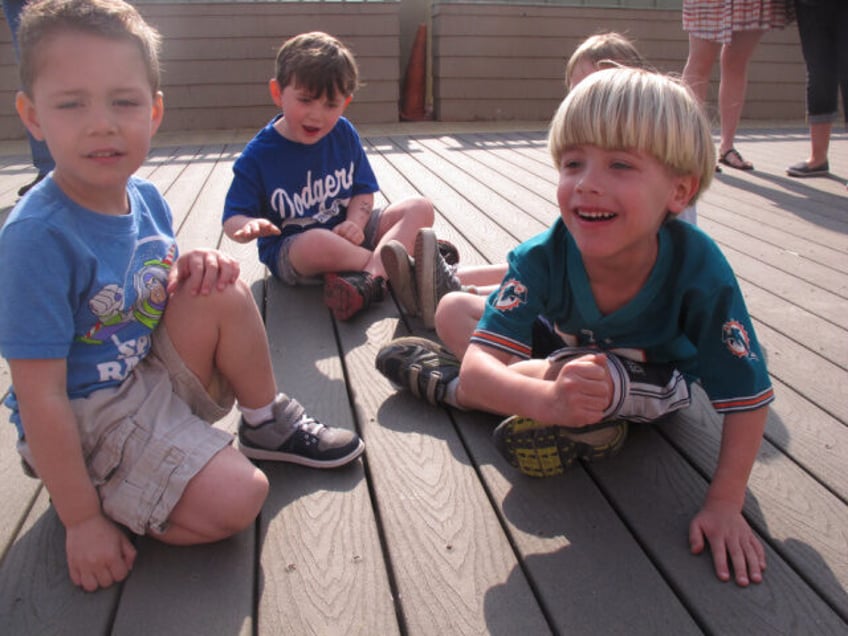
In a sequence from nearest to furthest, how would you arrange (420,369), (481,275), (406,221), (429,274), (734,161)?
(420,369)
(429,274)
(481,275)
(406,221)
(734,161)

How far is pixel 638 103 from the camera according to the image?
1.25 meters

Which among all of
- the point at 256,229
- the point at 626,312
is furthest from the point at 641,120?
the point at 256,229

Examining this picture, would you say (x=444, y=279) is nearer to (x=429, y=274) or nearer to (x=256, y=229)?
(x=429, y=274)

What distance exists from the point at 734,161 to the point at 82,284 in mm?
4216

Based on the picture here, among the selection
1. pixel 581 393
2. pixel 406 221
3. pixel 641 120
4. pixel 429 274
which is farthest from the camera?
pixel 406 221

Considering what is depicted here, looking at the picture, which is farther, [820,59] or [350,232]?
[820,59]

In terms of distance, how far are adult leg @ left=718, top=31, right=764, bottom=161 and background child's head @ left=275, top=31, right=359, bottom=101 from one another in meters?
2.57

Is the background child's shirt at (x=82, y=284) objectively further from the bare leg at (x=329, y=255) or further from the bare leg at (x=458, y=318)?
the bare leg at (x=329, y=255)

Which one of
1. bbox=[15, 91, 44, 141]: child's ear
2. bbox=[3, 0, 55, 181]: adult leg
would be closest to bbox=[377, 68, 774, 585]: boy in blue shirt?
bbox=[15, 91, 44, 141]: child's ear

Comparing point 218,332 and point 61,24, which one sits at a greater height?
point 61,24

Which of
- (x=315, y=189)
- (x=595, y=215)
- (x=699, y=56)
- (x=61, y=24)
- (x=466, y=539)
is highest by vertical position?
(x=61, y=24)

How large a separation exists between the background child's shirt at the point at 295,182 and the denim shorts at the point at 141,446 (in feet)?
3.81

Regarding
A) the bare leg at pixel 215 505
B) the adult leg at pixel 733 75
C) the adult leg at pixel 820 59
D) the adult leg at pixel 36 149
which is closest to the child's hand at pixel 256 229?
the bare leg at pixel 215 505

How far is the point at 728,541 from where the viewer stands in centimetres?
121
